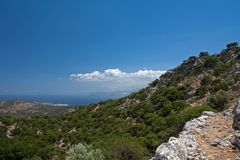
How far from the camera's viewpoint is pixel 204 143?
1630 cm

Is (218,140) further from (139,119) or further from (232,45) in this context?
(232,45)

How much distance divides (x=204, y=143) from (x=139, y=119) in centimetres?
2929

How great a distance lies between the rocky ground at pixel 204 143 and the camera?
14344 millimetres

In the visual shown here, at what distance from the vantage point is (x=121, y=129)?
42125 millimetres

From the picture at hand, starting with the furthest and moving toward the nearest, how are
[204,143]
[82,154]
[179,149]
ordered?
[82,154], [204,143], [179,149]

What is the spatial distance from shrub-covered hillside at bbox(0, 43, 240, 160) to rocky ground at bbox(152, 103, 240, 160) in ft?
22.6

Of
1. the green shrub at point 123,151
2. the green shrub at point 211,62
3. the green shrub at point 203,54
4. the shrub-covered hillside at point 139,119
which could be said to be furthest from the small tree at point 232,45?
the green shrub at point 123,151

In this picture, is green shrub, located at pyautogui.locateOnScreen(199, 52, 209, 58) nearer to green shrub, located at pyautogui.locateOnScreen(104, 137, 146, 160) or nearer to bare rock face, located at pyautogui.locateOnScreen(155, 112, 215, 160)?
green shrub, located at pyautogui.locateOnScreen(104, 137, 146, 160)

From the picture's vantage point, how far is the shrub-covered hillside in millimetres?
30447

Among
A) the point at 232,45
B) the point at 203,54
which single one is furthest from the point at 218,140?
the point at 232,45

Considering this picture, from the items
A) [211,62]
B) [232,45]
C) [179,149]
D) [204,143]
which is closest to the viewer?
[179,149]

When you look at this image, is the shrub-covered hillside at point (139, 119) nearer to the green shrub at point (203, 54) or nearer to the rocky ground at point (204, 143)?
the green shrub at point (203, 54)

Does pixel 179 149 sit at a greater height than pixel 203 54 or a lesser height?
lesser

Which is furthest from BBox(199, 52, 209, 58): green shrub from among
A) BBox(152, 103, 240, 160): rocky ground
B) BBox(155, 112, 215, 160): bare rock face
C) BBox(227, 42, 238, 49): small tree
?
BBox(155, 112, 215, 160): bare rock face
